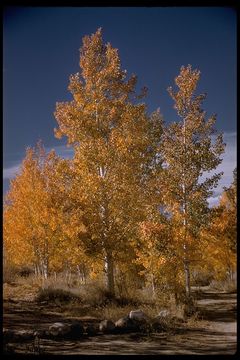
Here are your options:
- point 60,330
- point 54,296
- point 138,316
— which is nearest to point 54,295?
point 54,296

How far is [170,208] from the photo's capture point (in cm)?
1527

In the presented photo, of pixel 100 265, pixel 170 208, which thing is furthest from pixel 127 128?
pixel 100 265

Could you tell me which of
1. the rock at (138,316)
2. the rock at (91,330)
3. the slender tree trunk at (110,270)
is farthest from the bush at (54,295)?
the rock at (91,330)

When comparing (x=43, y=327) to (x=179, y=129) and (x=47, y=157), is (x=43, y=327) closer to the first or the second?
(x=179, y=129)

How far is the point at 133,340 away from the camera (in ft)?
34.1

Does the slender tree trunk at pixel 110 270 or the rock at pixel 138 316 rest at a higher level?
the slender tree trunk at pixel 110 270

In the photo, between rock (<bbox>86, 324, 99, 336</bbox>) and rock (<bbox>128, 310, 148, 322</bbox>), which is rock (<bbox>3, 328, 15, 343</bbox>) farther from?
rock (<bbox>128, 310, 148, 322</bbox>)

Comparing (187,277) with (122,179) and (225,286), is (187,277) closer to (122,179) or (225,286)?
(122,179)

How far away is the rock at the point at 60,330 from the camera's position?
34.1ft

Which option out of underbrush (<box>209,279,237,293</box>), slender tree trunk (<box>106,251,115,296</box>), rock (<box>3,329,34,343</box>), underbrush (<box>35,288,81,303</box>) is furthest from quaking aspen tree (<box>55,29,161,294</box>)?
underbrush (<box>209,279,237,293</box>)

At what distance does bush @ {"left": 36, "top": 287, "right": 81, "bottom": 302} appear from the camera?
1633 centimetres

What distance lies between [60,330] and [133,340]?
1.93 metres

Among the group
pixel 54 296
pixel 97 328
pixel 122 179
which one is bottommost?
pixel 54 296

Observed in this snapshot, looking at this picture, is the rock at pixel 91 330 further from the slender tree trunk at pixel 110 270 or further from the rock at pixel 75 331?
the slender tree trunk at pixel 110 270
